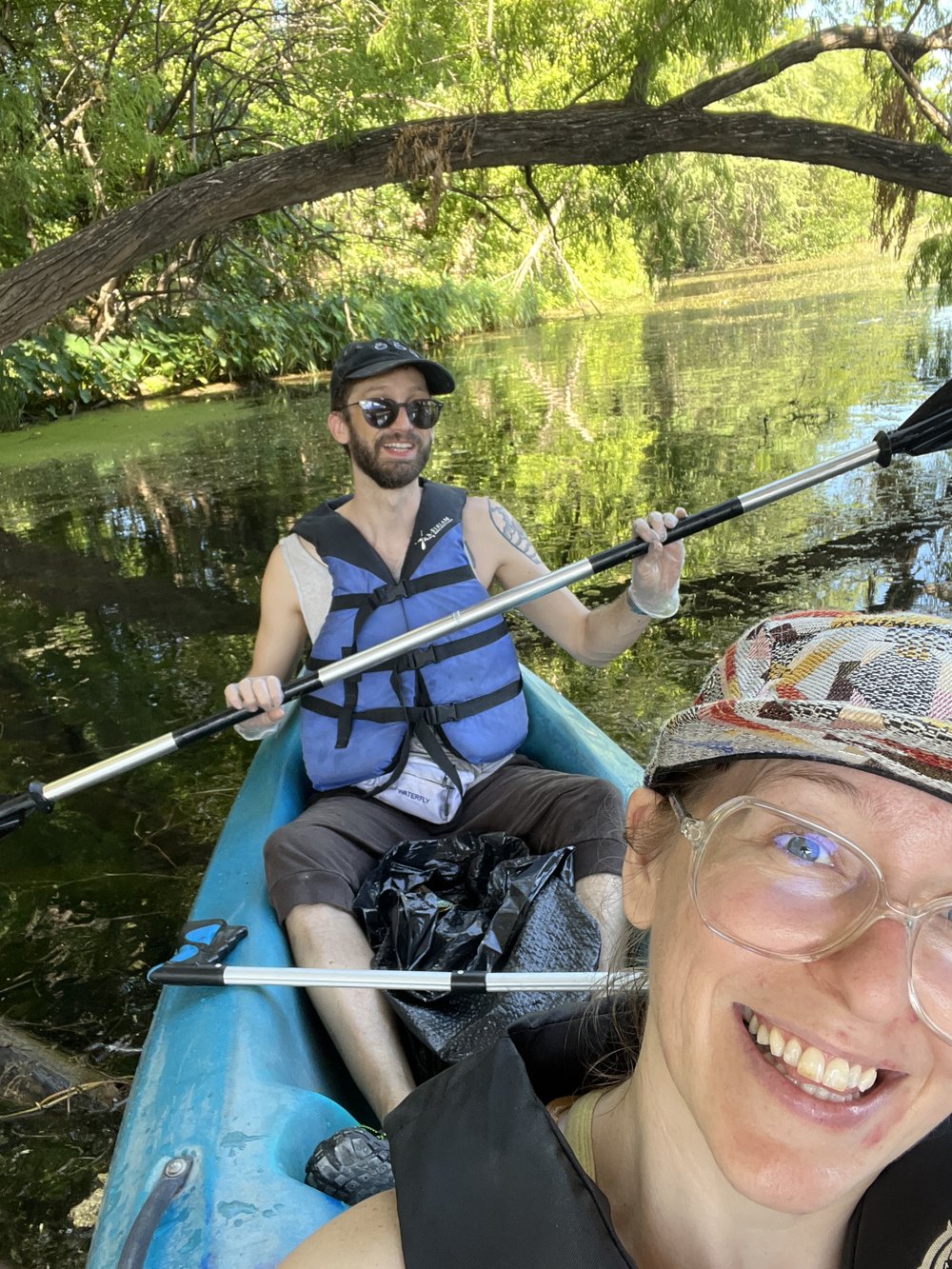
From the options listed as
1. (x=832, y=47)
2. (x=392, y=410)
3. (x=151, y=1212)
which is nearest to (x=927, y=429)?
(x=392, y=410)

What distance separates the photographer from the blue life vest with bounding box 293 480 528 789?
6.78ft

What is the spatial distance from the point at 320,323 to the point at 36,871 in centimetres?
1027

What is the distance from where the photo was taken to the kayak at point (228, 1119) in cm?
105

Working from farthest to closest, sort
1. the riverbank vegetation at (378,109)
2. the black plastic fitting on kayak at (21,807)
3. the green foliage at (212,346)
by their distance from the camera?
the green foliage at (212,346)
the riverbank vegetation at (378,109)
the black plastic fitting on kayak at (21,807)

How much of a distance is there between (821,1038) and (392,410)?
1.86 metres

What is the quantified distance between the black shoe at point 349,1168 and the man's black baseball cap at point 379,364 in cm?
158

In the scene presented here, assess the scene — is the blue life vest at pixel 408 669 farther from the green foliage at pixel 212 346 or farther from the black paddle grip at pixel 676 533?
the green foliage at pixel 212 346

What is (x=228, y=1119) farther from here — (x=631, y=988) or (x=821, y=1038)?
(x=821, y=1038)

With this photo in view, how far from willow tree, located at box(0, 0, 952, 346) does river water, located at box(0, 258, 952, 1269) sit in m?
1.33

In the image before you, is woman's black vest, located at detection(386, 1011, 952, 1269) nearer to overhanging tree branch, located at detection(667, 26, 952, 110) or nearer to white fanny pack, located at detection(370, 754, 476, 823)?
white fanny pack, located at detection(370, 754, 476, 823)

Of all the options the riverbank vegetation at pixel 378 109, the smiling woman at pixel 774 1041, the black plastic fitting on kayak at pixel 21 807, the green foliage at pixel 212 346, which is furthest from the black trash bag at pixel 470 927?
the green foliage at pixel 212 346

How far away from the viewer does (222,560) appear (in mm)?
5234

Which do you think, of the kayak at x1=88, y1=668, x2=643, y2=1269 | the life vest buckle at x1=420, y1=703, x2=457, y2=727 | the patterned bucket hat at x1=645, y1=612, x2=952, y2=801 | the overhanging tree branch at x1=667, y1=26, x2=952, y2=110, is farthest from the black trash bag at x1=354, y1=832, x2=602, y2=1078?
the overhanging tree branch at x1=667, y1=26, x2=952, y2=110

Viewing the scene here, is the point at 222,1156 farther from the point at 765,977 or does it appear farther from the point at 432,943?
the point at 765,977
